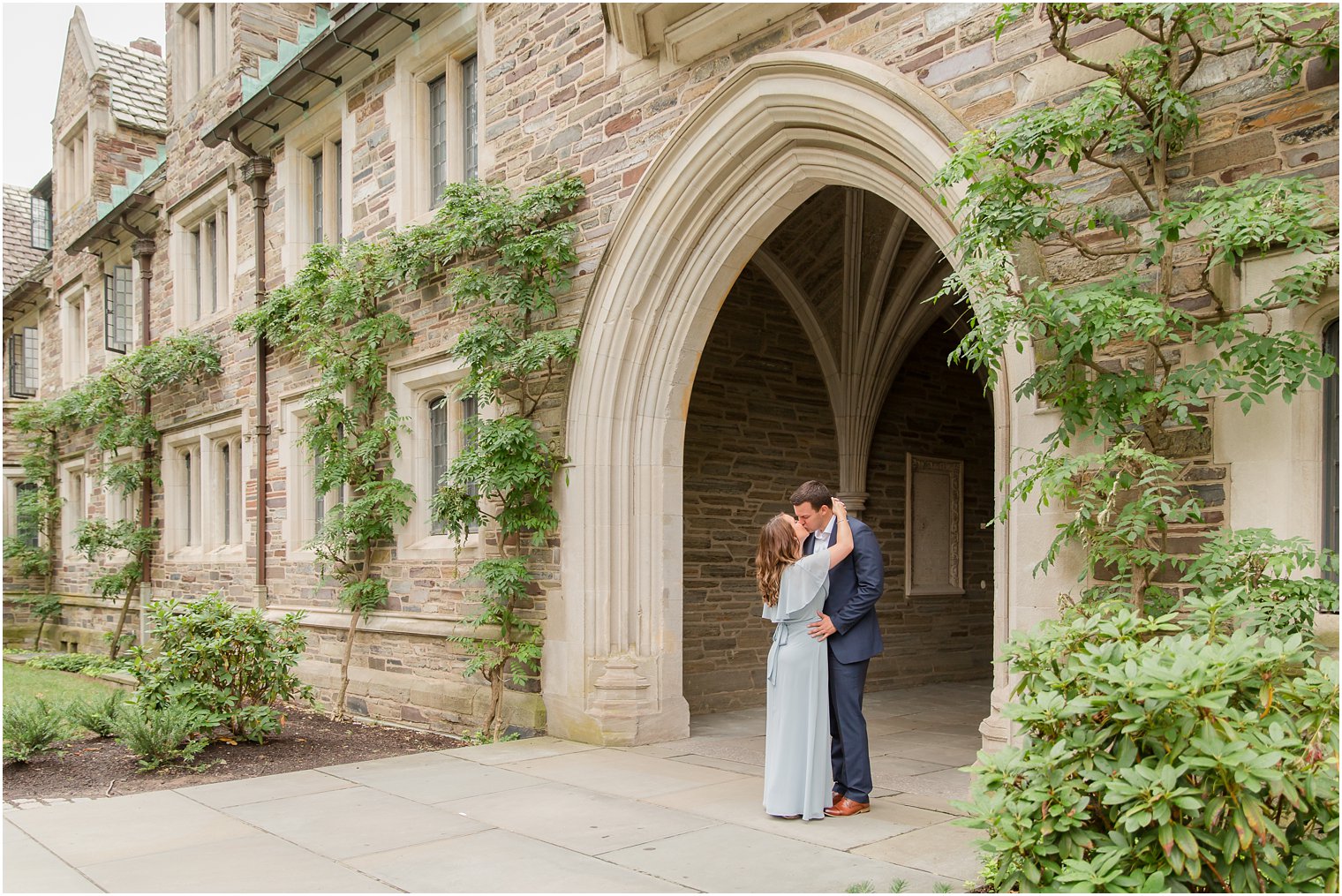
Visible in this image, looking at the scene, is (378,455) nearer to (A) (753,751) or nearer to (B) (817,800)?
(A) (753,751)

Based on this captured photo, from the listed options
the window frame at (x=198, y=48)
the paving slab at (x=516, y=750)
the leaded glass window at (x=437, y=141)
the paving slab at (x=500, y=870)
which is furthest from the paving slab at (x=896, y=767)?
the window frame at (x=198, y=48)

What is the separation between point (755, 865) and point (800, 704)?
87 cm

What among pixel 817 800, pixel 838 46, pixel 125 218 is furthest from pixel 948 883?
pixel 125 218

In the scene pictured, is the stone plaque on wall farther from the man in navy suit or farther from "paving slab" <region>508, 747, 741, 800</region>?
the man in navy suit

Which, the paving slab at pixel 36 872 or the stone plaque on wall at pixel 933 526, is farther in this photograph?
the stone plaque on wall at pixel 933 526

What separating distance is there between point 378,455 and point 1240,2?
766 centimetres

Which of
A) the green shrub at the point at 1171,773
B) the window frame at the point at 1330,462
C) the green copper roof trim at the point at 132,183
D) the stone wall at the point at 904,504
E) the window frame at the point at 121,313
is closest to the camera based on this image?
the green shrub at the point at 1171,773

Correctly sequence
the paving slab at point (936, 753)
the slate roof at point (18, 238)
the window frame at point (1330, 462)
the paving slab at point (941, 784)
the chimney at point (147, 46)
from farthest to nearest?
the slate roof at point (18, 238), the chimney at point (147, 46), the paving slab at point (936, 753), the paving slab at point (941, 784), the window frame at point (1330, 462)

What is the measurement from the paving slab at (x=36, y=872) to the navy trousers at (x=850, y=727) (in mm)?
3156

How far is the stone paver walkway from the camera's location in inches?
170

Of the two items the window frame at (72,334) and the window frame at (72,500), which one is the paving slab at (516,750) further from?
the window frame at (72,334)

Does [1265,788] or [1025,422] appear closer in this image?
[1265,788]

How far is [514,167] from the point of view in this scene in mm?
8586

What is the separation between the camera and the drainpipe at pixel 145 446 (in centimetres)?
1504
